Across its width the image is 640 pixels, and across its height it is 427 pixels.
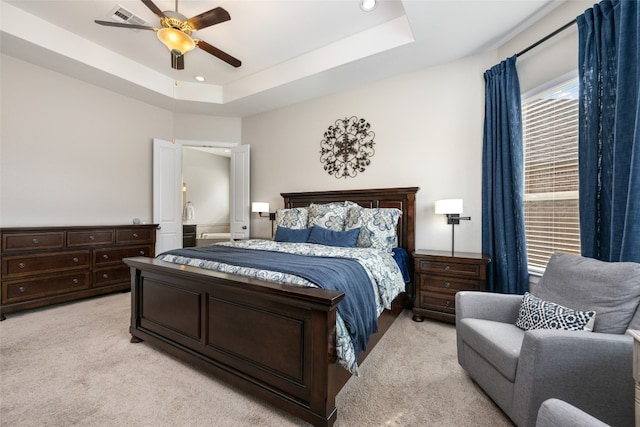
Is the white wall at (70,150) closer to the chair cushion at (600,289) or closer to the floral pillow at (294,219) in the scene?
the floral pillow at (294,219)

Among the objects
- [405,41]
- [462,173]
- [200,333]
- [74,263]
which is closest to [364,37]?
[405,41]

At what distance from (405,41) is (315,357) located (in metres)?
3.16

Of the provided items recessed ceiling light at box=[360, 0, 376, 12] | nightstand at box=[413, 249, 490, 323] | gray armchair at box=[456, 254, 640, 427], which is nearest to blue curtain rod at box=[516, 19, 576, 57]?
recessed ceiling light at box=[360, 0, 376, 12]

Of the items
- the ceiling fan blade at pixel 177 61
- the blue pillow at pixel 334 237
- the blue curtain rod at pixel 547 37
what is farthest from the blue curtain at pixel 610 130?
the ceiling fan blade at pixel 177 61

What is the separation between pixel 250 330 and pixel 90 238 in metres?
3.24

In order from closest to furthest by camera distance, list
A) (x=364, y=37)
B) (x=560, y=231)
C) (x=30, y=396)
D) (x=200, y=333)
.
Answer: (x=30, y=396)
(x=200, y=333)
(x=560, y=231)
(x=364, y=37)

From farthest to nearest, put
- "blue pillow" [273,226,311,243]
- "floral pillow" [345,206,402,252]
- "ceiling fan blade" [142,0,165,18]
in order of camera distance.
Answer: "blue pillow" [273,226,311,243] → "floral pillow" [345,206,402,252] → "ceiling fan blade" [142,0,165,18]

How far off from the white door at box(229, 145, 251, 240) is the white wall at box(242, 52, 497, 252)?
3.20 ft

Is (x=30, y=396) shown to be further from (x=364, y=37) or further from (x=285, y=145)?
(x=364, y=37)

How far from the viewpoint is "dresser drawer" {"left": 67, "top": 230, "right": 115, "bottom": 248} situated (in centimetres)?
346

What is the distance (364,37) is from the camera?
3.18 metres

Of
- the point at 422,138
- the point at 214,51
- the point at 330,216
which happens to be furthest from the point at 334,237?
the point at 214,51

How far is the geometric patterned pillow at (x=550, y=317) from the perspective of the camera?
1479 millimetres

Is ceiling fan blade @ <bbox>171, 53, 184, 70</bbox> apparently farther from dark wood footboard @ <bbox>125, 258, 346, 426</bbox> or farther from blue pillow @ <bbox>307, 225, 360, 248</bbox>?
blue pillow @ <bbox>307, 225, 360, 248</bbox>
